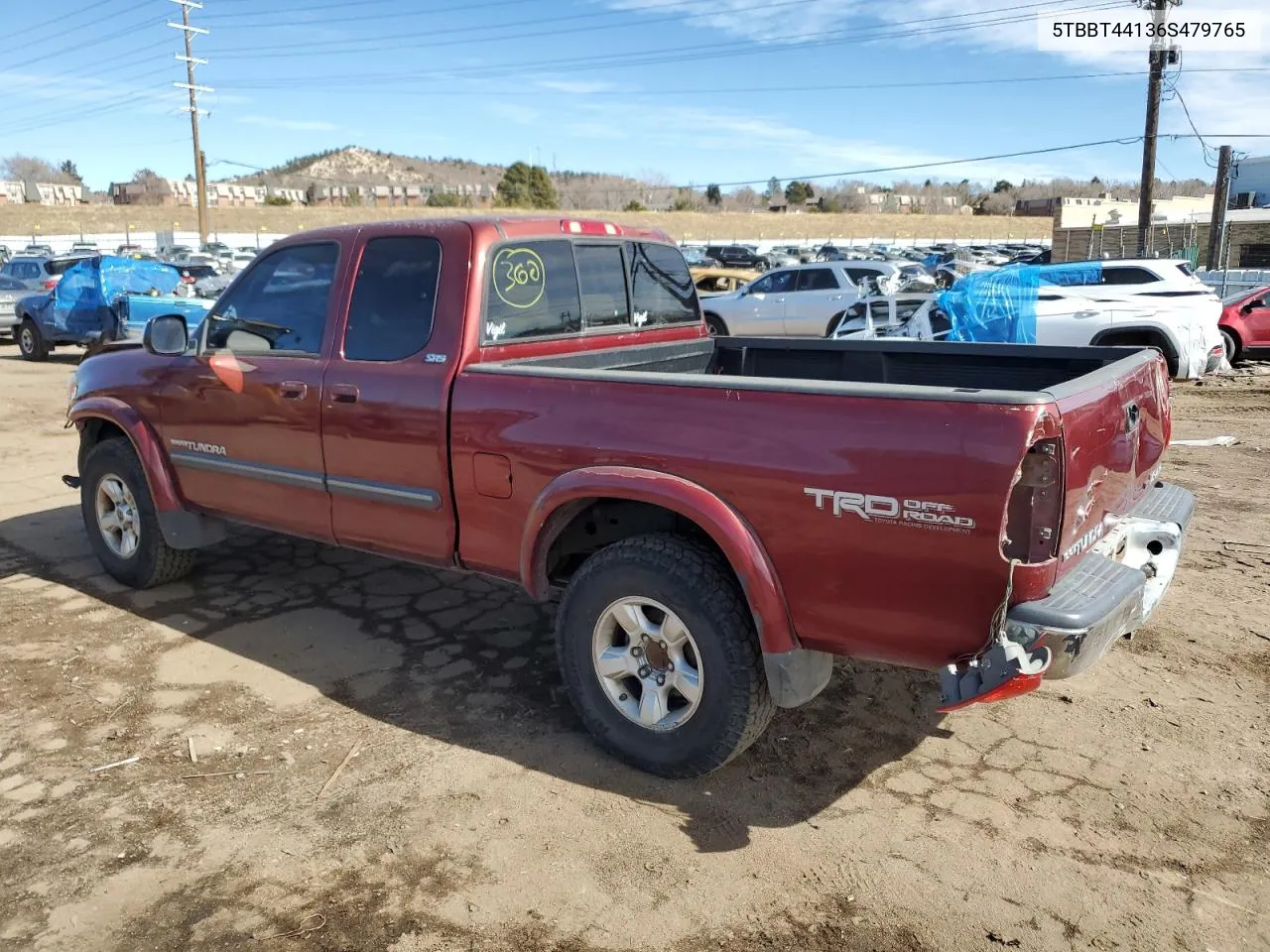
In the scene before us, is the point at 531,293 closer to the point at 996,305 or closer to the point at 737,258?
the point at 996,305

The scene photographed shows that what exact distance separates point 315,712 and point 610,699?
1.39 metres

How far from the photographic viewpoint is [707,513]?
3146 millimetres

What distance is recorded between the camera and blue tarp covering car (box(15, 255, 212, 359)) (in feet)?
55.3

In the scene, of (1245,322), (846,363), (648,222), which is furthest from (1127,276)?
(648,222)

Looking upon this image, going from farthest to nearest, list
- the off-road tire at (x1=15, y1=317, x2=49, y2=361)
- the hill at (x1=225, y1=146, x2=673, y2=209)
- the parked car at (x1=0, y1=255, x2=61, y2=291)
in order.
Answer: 1. the hill at (x1=225, y1=146, x2=673, y2=209)
2. the parked car at (x1=0, y1=255, x2=61, y2=291)
3. the off-road tire at (x1=15, y1=317, x2=49, y2=361)

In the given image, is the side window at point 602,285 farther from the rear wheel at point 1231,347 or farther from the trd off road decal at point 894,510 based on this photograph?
the rear wheel at point 1231,347

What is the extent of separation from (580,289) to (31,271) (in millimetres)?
21161

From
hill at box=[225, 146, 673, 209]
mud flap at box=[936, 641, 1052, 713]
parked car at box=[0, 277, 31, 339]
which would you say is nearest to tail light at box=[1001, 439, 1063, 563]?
mud flap at box=[936, 641, 1052, 713]

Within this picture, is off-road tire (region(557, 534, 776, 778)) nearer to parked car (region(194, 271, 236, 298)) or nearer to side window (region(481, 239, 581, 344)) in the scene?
side window (region(481, 239, 581, 344))

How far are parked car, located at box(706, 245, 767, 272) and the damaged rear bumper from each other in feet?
139

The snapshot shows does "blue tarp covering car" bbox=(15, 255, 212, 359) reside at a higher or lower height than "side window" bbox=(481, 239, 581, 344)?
lower

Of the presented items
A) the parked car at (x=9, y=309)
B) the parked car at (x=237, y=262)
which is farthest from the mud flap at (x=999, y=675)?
the parked car at (x=237, y=262)

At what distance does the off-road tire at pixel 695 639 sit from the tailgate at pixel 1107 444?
1.05 metres

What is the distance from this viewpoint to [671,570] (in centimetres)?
331
